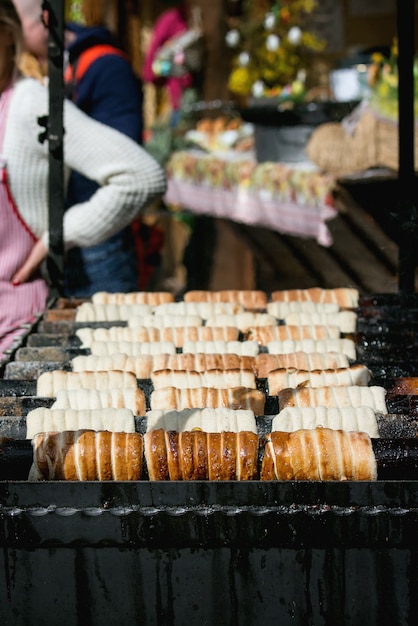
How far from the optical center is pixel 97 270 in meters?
3.88

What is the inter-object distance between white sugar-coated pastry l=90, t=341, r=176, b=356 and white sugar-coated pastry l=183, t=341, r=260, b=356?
0.06 meters

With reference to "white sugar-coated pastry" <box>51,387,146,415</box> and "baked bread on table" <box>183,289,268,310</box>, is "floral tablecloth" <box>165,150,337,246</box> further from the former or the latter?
"white sugar-coated pastry" <box>51,387,146,415</box>

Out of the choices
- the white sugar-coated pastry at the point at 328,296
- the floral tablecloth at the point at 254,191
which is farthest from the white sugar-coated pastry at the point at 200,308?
the floral tablecloth at the point at 254,191

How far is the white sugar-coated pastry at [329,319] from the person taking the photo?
2699 millimetres

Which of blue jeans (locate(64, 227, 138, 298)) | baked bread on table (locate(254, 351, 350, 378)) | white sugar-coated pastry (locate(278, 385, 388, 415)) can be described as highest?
blue jeans (locate(64, 227, 138, 298))

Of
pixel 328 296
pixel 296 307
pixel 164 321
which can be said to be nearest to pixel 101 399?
pixel 164 321

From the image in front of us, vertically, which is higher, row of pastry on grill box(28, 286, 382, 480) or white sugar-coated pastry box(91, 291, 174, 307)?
white sugar-coated pastry box(91, 291, 174, 307)

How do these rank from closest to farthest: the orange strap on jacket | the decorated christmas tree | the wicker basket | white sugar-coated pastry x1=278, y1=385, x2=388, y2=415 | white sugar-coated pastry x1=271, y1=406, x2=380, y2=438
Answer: white sugar-coated pastry x1=271, y1=406, x2=380, y2=438 < white sugar-coated pastry x1=278, y1=385, x2=388, y2=415 < the orange strap on jacket < the wicker basket < the decorated christmas tree

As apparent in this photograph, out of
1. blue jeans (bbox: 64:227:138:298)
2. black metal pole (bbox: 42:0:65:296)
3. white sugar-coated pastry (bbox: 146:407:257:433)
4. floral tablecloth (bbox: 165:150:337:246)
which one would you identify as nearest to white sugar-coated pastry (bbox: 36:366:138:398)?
white sugar-coated pastry (bbox: 146:407:257:433)

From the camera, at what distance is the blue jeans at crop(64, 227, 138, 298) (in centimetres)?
383

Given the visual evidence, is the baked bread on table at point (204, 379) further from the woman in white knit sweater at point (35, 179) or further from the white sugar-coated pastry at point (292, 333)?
the woman in white knit sweater at point (35, 179)

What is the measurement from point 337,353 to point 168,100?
27.1 feet

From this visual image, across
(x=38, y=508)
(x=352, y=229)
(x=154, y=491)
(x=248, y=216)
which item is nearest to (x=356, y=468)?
(x=154, y=491)

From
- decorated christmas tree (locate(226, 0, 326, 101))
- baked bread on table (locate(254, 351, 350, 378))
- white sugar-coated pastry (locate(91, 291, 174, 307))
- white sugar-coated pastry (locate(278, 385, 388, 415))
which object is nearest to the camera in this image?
white sugar-coated pastry (locate(278, 385, 388, 415))
